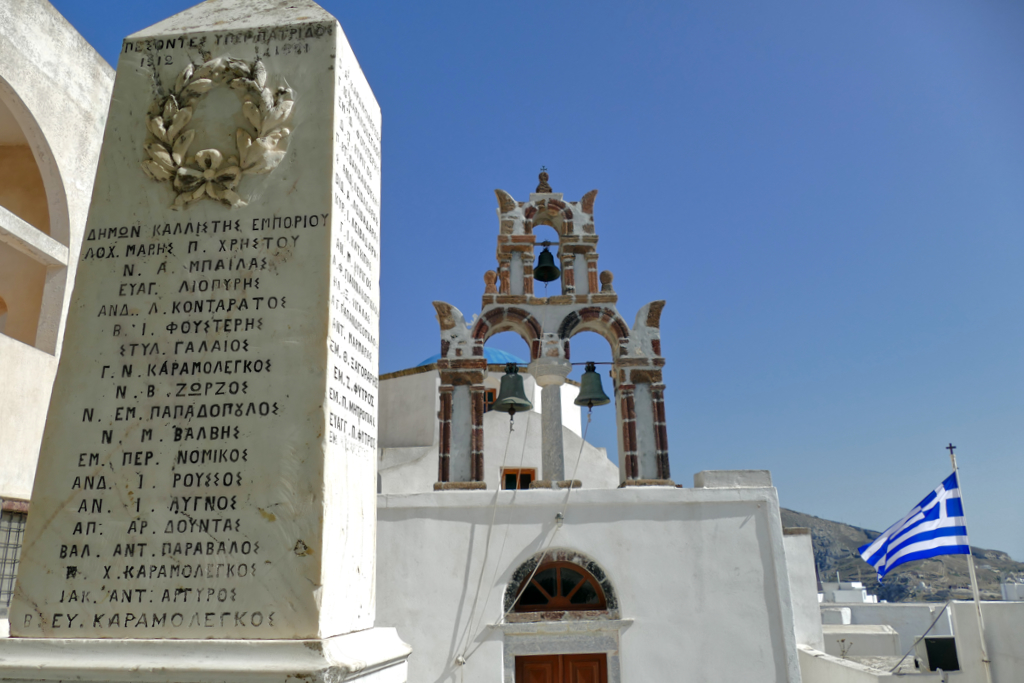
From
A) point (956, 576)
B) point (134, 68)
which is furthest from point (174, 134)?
point (956, 576)

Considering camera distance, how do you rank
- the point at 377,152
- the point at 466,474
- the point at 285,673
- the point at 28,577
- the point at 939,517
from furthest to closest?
the point at 939,517
the point at 466,474
the point at 377,152
the point at 28,577
the point at 285,673

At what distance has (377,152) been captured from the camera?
3785 mm

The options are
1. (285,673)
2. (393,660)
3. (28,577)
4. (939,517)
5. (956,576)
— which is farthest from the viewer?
(956,576)

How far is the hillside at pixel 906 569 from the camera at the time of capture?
58062 millimetres

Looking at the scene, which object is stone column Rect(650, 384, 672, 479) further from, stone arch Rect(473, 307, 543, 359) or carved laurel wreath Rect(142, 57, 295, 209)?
carved laurel wreath Rect(142, 57, 295, 209)

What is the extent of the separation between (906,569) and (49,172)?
78.2 metres

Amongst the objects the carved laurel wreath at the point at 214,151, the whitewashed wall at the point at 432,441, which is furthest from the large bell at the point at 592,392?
the carved laurel wreath at the point at 214,151

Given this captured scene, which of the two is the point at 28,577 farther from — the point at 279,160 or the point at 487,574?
the point at 487,574

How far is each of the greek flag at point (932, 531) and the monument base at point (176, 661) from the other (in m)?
10.6

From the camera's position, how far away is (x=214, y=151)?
3031mm

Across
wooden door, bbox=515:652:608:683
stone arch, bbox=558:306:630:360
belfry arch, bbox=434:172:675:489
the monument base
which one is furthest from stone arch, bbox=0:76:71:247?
the monument base

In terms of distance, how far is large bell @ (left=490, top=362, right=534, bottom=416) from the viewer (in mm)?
9289

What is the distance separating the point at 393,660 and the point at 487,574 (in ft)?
19.4

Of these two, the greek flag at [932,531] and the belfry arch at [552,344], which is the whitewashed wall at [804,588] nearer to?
the greek flag at [932,531]
